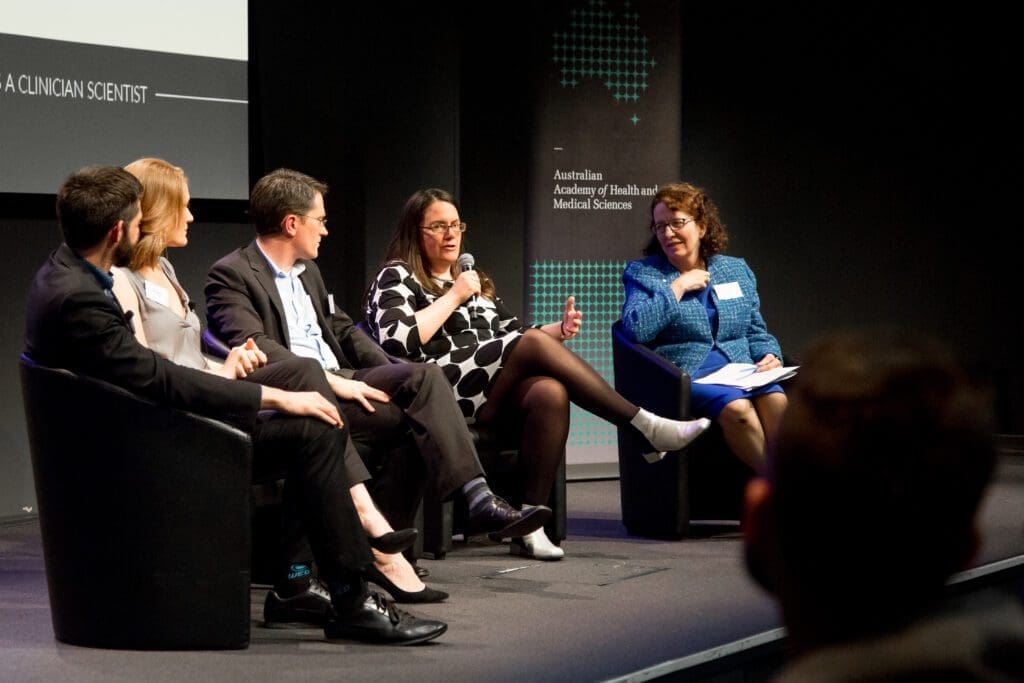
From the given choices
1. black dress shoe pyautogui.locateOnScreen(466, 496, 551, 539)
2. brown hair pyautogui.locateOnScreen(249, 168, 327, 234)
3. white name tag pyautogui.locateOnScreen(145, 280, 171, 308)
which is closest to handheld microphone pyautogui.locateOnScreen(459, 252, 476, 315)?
brown hair pyautogui.locateOnScreen(249, 168, 327, 234)

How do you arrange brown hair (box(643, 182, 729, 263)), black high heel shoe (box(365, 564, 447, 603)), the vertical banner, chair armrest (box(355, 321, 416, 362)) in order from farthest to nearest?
1. the vertical banner
2. brown hair (box(643, 182, 729, 263))
3. chair armrest (box(355, 321, 416, 362))
4. black high heel shoe (box(365, 564, 447, 603))

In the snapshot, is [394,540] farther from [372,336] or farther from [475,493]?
[372,336]

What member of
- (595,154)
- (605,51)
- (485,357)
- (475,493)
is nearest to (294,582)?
(475,493)

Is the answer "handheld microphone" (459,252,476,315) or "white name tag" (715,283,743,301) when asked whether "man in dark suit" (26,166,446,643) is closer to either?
"handheld microphone" (459,252,476,315)

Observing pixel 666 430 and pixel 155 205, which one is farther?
A: pixel 666 430

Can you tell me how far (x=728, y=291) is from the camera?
4980 millimetres

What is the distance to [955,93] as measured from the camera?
24.4 feet

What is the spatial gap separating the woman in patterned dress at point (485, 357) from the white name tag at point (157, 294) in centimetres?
88

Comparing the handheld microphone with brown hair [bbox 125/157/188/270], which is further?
the handheld microphone

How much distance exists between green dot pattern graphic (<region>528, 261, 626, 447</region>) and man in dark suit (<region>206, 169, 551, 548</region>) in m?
1.84

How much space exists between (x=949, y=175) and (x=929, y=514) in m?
7.12

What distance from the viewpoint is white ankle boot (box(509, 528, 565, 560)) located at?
4.39m

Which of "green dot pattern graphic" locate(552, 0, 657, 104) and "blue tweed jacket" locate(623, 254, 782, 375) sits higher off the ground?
"green dot pattern graphic" locate(552, 0, 657, 104)

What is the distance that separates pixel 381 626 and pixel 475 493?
24.5 inches
